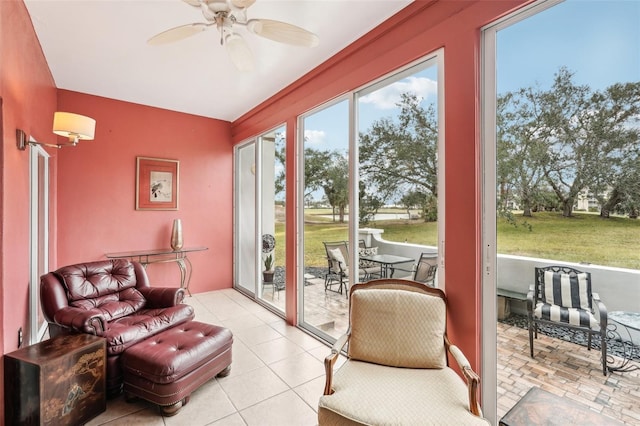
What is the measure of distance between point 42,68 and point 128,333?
278cm

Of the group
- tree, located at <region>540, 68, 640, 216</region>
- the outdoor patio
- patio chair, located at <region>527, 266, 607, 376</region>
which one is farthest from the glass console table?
tree, located at <region>540, 68, 640, 216</region>

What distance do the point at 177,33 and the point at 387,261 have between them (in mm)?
2368

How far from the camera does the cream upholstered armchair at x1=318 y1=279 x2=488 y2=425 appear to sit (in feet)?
4.86

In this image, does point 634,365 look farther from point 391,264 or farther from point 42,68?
point 42,68

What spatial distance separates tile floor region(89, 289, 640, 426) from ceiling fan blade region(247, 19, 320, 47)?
2.18 metres

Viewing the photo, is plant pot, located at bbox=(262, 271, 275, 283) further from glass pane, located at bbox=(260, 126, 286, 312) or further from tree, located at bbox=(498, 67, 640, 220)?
tree, located at bbox=(498, 67, 640, 220)

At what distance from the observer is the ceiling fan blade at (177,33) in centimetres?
190

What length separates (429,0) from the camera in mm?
2119

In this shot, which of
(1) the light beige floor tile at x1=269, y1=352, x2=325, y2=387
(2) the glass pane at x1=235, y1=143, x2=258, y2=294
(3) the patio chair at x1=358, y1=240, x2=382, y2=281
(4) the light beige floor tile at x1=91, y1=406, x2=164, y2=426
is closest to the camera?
(4) the light beige floor tile at x1=91, y1=406, x2=164, y2=426

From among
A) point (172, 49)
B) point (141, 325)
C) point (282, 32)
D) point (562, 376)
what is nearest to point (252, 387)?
point (141, 325)

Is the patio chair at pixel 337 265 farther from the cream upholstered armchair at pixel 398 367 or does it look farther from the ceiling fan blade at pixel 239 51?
the ceiling fan blade at pixel 239 51

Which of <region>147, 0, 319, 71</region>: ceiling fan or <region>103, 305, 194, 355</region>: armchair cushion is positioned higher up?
<region>147, 0, 319, 71</region>: ceiling fan

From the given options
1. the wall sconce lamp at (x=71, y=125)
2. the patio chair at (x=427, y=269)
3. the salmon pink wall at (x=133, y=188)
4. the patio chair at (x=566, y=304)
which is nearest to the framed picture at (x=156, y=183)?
the salmon pink wall at (x=133, y=188)

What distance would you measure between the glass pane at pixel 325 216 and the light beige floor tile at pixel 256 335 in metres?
0.40
